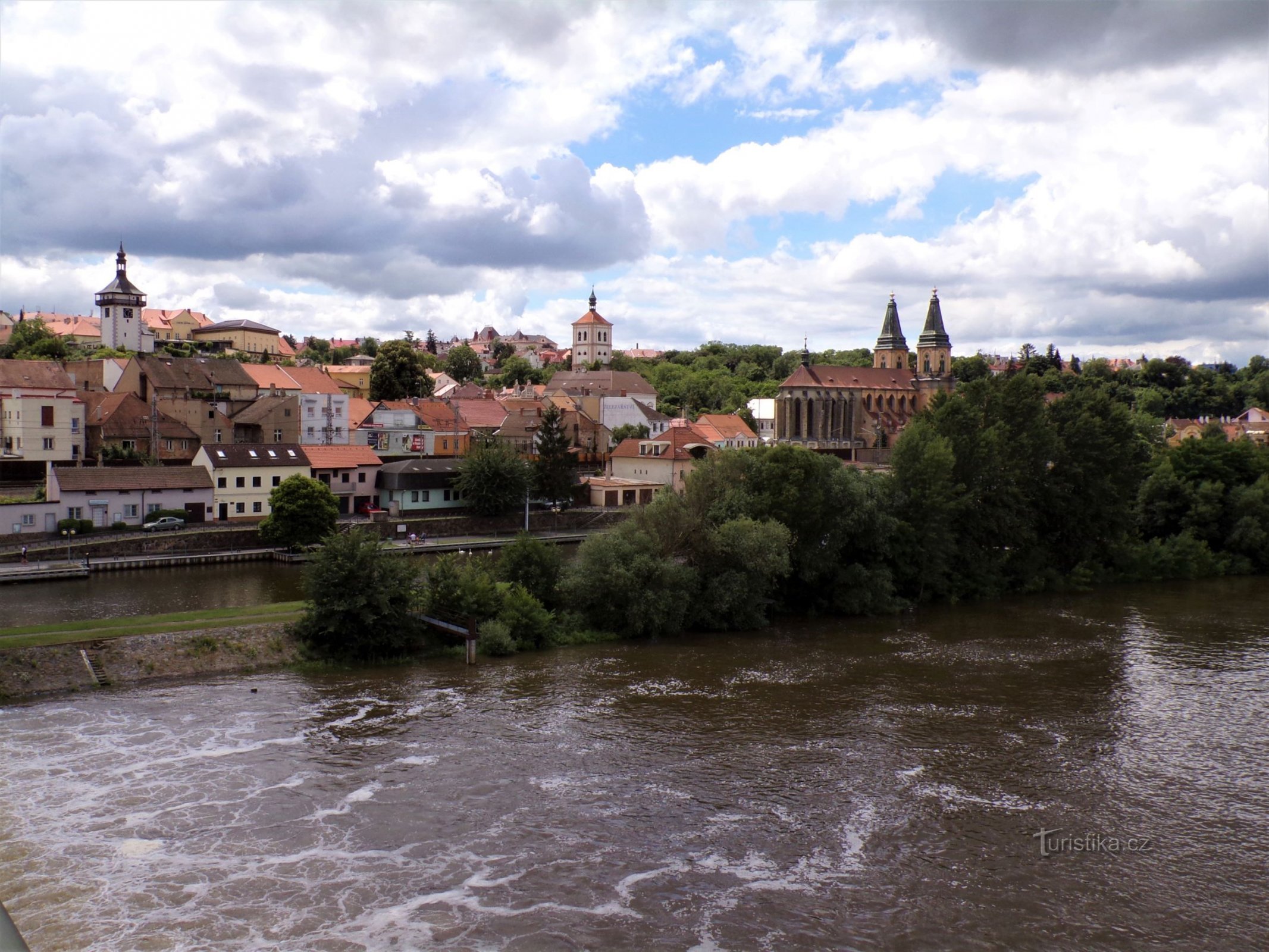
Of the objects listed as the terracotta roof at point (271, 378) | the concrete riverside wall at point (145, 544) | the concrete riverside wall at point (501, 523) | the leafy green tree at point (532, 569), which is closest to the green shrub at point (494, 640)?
the leafy green tree at point (532, 569)

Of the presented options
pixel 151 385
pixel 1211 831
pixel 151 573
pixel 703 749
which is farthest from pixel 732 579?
pixel 151 385

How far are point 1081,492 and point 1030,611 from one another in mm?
8750

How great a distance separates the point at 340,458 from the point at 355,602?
2751cm

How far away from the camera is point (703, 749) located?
19.6 meters

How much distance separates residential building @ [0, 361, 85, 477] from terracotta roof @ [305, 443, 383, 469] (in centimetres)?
1164

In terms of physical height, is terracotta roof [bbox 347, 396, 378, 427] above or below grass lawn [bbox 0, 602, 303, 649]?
above

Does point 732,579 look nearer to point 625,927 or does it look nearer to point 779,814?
point 779,814

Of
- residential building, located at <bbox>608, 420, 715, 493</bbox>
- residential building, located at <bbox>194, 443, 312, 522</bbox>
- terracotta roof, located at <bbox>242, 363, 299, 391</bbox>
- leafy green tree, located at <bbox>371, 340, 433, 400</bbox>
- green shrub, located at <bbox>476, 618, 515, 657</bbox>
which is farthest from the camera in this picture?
leafy green tree, located at <bbox>371, 340, 433, 400</bbox>

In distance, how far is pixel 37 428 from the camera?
48250mm

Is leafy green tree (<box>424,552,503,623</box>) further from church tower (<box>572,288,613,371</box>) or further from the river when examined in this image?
church tower (<box>572,288,613,371</box>)

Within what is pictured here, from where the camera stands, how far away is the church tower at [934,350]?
10119 centimetres

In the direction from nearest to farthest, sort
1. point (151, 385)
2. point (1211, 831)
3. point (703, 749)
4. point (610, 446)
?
1. point (1211, 831)
2. point (703, 749)
3. point (151, 385)
4. point (610, 446)

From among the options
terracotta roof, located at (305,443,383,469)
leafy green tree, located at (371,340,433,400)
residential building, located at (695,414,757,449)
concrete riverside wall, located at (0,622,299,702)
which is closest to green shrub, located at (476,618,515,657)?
concrete riverside wall, located at (0,622,299,702)

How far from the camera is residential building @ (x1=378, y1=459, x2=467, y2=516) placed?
51125 millimetres
